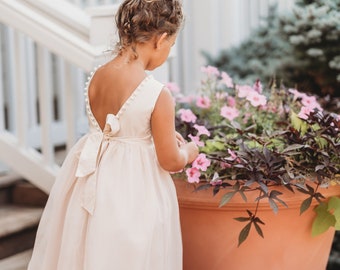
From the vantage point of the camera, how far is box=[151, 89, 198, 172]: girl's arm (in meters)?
2.67

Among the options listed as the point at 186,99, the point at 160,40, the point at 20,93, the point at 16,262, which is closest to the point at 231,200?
the point at 160,40

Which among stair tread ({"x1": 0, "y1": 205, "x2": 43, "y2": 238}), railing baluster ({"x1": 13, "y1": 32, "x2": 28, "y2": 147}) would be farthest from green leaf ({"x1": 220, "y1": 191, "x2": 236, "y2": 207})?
railing baluster ({"x1": 13, "y1": 32, "x2": 28, "y2": 147})

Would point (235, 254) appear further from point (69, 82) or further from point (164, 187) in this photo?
point (69, 82)

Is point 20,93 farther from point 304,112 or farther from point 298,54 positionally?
point 298,54

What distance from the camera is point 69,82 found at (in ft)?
12.2

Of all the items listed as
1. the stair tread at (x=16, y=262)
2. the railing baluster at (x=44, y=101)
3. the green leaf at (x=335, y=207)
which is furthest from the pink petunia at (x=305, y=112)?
the stair tread at (x=16, y=262)

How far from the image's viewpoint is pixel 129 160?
2.73 m

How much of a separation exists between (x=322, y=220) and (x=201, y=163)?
0.56 m

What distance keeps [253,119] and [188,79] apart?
76.3 inches

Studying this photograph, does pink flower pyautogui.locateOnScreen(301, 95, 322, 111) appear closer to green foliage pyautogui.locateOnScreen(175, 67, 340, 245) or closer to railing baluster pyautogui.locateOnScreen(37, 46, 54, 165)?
green foliage pyautogui.locateOnScreen(175, 67, 340, 245)

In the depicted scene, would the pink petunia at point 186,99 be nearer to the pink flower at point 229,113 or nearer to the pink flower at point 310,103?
the pink flower at point 229,113

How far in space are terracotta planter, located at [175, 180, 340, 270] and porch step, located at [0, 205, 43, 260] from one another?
96 centimetres

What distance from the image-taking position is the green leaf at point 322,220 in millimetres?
3092

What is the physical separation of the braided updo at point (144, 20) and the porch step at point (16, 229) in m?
1.38
